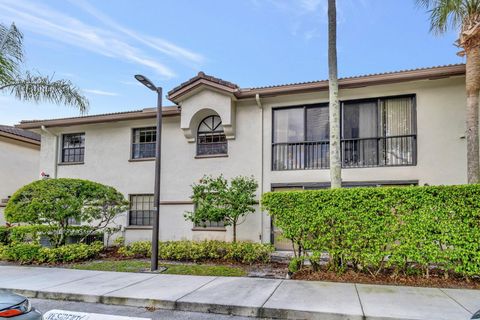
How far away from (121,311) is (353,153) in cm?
857

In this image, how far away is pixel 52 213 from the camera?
10.7 meters

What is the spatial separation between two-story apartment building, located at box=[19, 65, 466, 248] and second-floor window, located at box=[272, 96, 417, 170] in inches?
1.3

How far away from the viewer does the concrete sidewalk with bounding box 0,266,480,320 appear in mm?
5715

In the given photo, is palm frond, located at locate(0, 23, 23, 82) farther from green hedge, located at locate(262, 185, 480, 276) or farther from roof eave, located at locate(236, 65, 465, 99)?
green hedge, located at locate(262, 185, 480, 276)

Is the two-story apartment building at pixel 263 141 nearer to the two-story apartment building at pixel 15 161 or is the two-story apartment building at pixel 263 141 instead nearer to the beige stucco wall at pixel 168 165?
the beige stucco wall at pixel 168 165

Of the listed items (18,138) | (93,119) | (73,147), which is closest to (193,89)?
(93,119)

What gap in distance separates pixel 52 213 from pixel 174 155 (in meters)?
4.78

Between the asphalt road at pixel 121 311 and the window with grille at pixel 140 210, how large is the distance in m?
6.90

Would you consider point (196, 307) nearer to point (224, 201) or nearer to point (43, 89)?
point (224, 201)

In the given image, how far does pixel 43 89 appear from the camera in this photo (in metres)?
12.7

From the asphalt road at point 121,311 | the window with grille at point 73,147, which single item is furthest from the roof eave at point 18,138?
the asphalt road at point 121,311

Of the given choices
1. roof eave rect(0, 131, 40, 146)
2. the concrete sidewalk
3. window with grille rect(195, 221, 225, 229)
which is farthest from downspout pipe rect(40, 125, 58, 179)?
window with grille rect(195, 221, 225, 229)

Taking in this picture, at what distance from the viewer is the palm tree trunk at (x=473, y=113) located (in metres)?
8.82

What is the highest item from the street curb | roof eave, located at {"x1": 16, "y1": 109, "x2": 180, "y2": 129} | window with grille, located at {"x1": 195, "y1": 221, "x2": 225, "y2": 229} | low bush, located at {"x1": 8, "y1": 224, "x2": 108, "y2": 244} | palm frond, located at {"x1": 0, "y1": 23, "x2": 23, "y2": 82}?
palm frond, located at {"x1": 0, "y1": 23, "x2": 23, "y2": 82}
